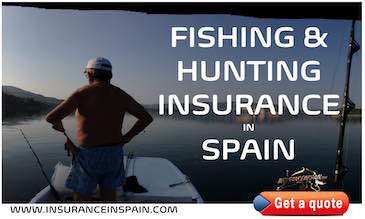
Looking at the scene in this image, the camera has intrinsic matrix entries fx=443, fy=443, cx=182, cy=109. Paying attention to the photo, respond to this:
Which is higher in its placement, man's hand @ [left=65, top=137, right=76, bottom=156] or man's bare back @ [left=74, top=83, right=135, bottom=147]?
man's bare back @ [left=74, top=83, right=135, bottom=147]

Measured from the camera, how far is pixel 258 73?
9.60 ft

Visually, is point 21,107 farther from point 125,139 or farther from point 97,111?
point 125,139

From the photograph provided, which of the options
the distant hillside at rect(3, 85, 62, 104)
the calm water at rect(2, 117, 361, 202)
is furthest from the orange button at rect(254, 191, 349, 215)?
the distant hillside at rect(3, 85, 62, 104)

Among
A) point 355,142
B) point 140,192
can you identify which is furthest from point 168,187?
point 355,142

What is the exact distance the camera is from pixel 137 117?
117 inches

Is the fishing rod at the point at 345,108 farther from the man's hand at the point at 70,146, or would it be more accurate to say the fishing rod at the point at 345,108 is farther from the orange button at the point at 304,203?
the man's hand at the point at 70,146

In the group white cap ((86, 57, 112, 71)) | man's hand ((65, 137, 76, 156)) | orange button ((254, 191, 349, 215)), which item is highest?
white cap ((86, 57, 112, 71))

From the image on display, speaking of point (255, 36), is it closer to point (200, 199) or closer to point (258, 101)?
point (258, 101)

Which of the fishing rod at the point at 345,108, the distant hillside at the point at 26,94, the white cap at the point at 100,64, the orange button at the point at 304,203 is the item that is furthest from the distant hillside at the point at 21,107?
the fishing rod at the point at 345,108

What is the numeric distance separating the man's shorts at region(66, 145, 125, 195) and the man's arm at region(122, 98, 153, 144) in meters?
0.09

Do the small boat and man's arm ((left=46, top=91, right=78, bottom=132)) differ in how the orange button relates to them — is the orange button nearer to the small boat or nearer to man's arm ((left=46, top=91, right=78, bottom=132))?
the small boat

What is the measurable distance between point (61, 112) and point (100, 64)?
402 mm

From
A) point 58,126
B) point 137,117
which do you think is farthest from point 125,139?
point 58,126

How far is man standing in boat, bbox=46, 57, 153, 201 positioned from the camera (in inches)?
113
